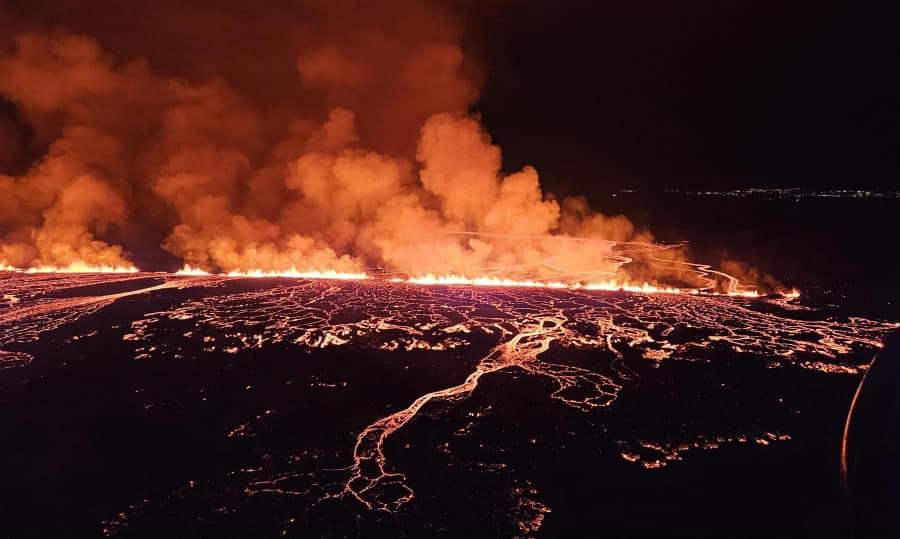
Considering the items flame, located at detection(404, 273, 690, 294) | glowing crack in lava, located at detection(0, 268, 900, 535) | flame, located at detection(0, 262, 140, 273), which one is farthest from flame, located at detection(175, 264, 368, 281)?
flame, located at detection(0, 262, 140, 273)

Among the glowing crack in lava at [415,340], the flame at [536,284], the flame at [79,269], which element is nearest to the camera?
the glowing crack in lava at [415,340]

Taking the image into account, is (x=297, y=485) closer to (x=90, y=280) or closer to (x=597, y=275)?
(x=597, y=275)

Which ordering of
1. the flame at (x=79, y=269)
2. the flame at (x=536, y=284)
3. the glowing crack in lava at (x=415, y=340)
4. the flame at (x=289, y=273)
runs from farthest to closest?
the flame at (x=79, y=269), the flame at (x=289, y=273), the flame at (x=536, y=284), the glowing crack in lava at (x=415, y=340)

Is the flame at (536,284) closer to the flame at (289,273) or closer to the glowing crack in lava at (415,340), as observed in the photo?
the glowing crack in lava at (415,340)

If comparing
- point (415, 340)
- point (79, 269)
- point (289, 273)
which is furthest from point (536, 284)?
point (79, 269)

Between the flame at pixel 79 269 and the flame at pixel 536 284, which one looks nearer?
the flame at pixel 536 284

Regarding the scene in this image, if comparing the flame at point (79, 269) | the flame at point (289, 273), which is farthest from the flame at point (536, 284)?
the flame at point (79, 269)

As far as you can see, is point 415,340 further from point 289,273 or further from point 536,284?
point 289,273

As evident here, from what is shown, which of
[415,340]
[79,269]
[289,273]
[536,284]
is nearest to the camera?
[415,340]

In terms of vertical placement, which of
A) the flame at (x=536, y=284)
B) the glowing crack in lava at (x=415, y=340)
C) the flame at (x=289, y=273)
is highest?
the flame at (x=289, y=273)
